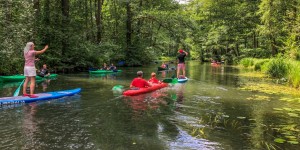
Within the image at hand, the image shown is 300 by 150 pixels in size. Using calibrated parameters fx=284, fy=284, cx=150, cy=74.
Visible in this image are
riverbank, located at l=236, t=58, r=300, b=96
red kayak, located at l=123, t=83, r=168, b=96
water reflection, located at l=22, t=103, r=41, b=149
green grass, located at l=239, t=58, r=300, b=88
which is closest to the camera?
water reflection, located at l=22, t=103, r=41, b=149

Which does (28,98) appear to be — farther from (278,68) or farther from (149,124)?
(278,68)

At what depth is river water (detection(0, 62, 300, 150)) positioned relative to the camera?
227 inches

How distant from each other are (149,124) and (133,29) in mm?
30520

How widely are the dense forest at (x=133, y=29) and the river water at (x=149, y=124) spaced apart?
841cm

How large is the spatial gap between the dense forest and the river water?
27.6 feet

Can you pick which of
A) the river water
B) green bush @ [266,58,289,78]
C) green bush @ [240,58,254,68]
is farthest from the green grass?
green bush @ [240,58,254,68]

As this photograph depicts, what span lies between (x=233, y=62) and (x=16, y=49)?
123 ft

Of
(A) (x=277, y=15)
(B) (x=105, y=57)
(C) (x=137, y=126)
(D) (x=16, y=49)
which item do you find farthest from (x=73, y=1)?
(C) (x=137, y=126)

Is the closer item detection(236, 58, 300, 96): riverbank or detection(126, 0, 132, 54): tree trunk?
detection(236, 58, 300, 96): riverbank

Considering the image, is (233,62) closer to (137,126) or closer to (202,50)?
(202,50)

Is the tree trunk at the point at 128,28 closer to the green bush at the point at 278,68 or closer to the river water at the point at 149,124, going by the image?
the green bush at the point at 278,68

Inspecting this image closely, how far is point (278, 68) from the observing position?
19.8 meters

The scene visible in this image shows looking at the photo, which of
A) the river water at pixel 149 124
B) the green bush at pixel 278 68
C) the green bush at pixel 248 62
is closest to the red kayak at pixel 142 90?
the river water at pixel 149 124

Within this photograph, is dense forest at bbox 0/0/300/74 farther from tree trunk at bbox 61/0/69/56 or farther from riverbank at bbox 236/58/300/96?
riverbank at bbox 236/58/300/96
